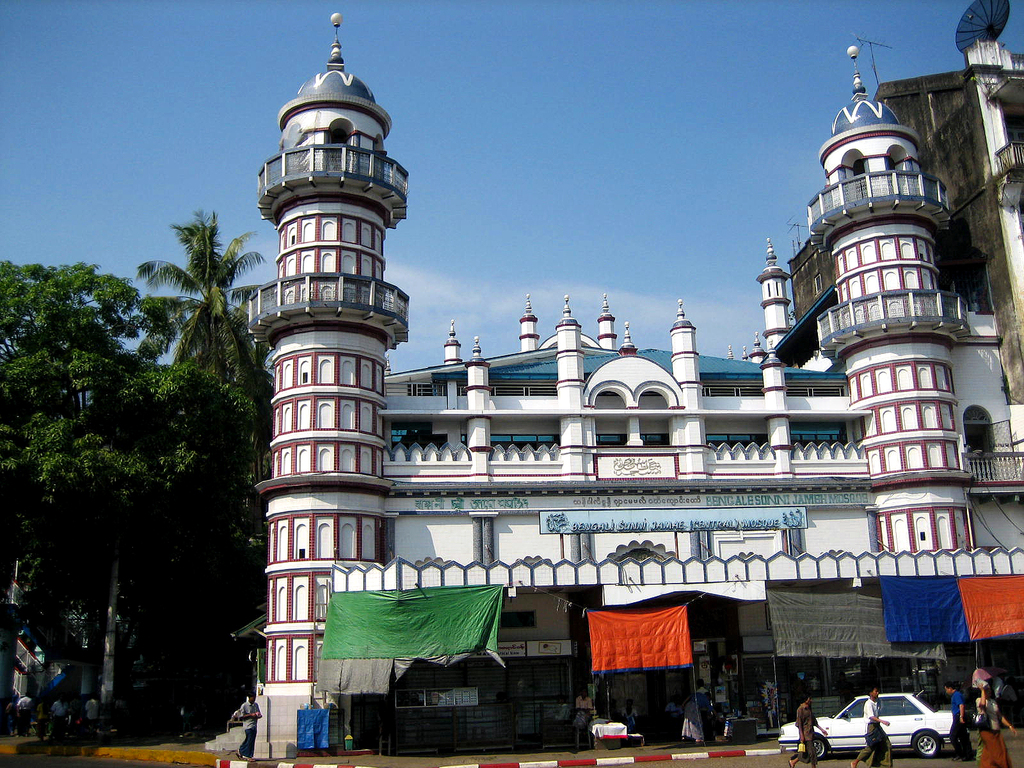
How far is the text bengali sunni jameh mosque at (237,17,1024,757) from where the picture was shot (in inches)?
1141

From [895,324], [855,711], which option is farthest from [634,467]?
[855,711]

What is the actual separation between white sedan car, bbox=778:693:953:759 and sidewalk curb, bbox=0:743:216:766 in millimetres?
15595

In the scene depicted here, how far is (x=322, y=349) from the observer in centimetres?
3350

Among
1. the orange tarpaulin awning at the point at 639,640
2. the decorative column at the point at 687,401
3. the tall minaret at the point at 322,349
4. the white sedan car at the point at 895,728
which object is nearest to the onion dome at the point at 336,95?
the tall minaret at the point at 322,349

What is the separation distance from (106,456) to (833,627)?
73.0 feet

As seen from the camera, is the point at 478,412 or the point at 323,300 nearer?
the point at 323,300

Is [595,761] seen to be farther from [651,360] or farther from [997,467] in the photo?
[997,467]

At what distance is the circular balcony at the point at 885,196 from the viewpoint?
121 ft

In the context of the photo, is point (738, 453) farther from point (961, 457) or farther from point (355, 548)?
point (355, 548)

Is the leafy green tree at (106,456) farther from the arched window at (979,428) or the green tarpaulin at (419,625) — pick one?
the arched window at (979,428)

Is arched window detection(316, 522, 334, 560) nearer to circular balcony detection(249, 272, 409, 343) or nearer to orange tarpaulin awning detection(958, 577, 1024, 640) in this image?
circular balcony detection(249, 272, 409, 343)

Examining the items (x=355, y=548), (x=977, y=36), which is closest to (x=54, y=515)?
(x=355, y=548)

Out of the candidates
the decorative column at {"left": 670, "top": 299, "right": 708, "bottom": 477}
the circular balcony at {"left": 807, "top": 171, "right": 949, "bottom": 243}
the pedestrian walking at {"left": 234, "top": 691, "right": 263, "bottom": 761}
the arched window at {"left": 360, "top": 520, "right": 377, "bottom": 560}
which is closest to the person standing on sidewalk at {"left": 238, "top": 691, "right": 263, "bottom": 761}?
the pedestrian walking at {"left": 234, "top": 691, "right": 263, "bottom": 761}

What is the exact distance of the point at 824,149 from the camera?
130 feet
